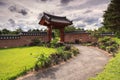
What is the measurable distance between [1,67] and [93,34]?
2082 centimetres

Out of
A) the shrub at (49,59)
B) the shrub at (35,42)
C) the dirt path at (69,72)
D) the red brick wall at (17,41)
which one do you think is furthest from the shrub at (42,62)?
the shrub at (35,42)

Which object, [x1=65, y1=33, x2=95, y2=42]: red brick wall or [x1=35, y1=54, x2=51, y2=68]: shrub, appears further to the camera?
[x1=65, y1=33, x2=95, y2=42]: red brick wall

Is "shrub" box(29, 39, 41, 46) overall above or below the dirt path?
above

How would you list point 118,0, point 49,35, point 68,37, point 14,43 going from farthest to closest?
point 68,37
point 49,35
point 14,43
point 118,0

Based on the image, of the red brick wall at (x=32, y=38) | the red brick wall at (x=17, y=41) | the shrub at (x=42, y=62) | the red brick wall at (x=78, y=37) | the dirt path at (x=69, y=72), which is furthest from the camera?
the red brick wall at (x=78, y=37)

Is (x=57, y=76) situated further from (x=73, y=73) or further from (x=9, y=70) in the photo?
(x=9, y=70)

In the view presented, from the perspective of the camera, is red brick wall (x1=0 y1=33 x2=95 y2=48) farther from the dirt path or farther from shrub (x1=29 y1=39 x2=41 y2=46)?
the dirt path

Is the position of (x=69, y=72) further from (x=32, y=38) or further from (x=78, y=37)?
(x=78, y=37)

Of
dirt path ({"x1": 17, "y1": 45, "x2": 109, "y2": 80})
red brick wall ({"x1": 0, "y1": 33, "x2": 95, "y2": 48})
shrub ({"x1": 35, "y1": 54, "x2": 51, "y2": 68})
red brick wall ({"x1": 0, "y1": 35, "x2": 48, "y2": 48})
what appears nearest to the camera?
dirt path ({"x1": 17, "y1": 45, "x2": 109, "y2": 80})

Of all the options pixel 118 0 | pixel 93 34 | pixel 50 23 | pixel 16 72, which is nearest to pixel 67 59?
pixel 16 72

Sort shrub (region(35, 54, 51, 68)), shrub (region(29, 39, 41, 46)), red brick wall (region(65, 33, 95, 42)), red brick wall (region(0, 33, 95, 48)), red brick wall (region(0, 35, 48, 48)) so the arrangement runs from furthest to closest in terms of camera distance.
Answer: red brick wall (region(65, 33, 95, 42)), shrub (region(29, 39, 41, 46)), red brick wall (region(0, 33, 95, 48)), red brick wall (region(0, 35, 48, 48)), shrub (region(35, 54, 51, 68))

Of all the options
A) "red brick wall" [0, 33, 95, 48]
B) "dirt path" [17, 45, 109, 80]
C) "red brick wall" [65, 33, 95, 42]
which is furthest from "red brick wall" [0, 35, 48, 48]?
"dirt path" [17, 45, 109, 80]

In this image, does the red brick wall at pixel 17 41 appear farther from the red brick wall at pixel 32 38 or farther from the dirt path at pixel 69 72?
the dirt path at pixel 69 72

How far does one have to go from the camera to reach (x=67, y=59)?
1416cm
